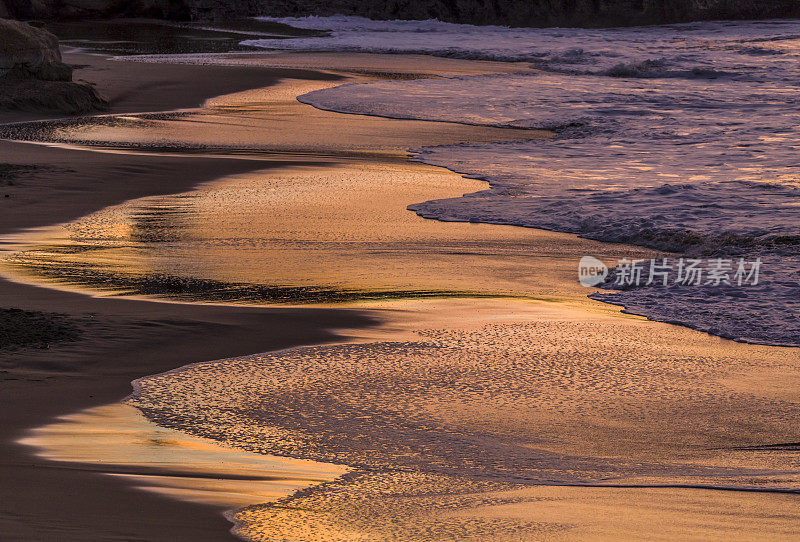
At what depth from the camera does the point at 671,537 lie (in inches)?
101

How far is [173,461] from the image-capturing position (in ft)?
9.78

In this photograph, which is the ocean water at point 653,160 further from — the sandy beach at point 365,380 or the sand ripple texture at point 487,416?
the sand ripple texture at point 487,416

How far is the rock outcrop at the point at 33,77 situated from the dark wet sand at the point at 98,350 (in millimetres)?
3127

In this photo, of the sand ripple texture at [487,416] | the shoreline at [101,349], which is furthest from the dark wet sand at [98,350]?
the sand ripple texture at [487,416]

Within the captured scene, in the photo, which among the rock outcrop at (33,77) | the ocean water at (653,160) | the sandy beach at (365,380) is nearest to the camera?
the sandy beach at (365,380)

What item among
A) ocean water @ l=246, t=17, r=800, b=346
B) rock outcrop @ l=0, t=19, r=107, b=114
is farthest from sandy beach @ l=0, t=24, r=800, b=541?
rock outcrop @ l=0, t=19, r=107, b=114

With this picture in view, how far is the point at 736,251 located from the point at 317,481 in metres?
4.22

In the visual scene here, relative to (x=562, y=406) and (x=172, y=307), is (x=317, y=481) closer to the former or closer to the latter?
(x=562, y=406)

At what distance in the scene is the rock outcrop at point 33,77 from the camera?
12.0 metres

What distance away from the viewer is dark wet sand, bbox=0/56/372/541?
Answer: 253cm

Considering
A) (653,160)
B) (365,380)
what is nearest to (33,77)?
(653,160)

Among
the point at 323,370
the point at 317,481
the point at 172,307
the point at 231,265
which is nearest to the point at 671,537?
the point at 317,481

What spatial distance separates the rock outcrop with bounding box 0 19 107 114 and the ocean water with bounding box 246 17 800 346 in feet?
10.8

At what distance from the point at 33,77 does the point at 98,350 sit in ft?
30.6
